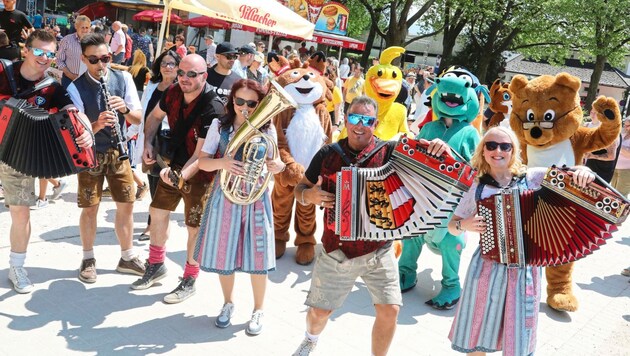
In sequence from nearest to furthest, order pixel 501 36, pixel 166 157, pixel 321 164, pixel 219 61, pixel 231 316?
pixel 321 164, pixel 231 316, pixel 166 157, pixel 219 61, pixel 501 36

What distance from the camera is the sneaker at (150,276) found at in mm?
4609

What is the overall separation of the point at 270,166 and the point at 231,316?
1.25 m

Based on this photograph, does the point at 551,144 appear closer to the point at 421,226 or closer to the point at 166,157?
the point at 421,226

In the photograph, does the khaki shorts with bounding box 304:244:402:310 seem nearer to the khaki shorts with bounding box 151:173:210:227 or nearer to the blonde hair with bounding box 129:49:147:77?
the khaki shorts with bounding box 151:173:210:227

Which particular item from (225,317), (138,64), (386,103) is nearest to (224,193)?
(225,317)

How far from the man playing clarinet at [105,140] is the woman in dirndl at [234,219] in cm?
93

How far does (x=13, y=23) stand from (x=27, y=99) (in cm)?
489

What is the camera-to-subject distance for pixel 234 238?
384cm

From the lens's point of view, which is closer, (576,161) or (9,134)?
(9,134)

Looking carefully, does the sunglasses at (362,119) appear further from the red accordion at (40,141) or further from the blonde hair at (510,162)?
the red accordion at (40,141)

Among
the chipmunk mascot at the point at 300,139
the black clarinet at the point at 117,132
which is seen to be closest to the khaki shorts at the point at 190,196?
the black clarinet at the point at 117,132

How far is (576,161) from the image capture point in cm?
529

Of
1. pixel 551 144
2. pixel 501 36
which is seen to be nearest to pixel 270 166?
pixel 551 144

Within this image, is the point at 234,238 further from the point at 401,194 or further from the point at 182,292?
the point at 401,194
